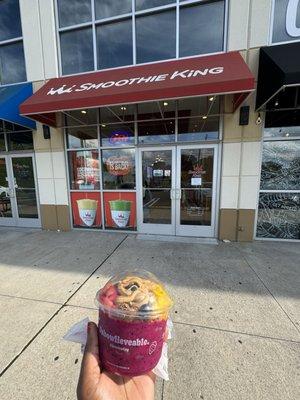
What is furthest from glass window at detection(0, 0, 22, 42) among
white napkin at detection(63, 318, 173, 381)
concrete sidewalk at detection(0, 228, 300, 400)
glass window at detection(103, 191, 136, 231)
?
white napkin at detection(63, 318, 173, 381)

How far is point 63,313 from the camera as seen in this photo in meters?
2.70

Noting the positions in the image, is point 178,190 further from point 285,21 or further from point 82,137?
point 285,21

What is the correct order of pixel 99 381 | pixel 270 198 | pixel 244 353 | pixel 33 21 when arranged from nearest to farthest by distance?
pixel 99 381
pixel 244 353
pixel 270 198
pixel 33 21

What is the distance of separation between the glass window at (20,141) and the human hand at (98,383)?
20.4ft

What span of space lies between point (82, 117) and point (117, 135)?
3.24ft

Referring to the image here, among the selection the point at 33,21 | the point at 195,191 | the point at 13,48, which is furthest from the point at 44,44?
the point at 195,191

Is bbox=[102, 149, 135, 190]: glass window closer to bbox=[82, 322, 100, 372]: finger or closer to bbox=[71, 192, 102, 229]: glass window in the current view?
bbox=[71, 192, 102, 229]: glass window

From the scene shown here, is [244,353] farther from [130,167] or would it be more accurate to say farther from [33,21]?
[33,21]

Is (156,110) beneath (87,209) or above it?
above

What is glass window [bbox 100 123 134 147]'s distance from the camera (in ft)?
18.1

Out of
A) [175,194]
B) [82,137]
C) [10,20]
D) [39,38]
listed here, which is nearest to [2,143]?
[82,137]

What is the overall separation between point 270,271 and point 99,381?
11.5ft

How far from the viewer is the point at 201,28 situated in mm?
4797

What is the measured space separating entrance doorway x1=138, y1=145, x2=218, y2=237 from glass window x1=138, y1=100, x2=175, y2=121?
0.74 metres
